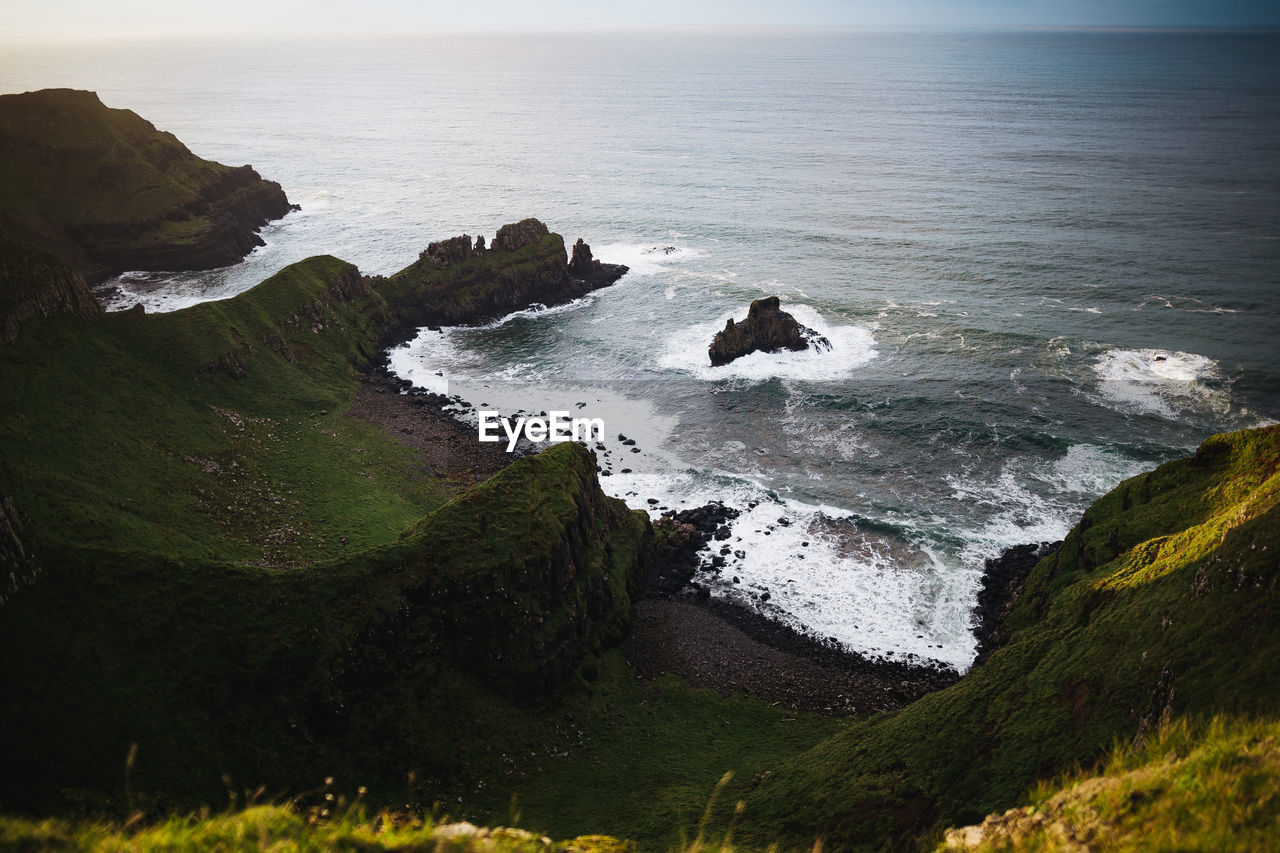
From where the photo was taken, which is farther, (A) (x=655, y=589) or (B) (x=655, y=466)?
(B) (x=655, y=466)

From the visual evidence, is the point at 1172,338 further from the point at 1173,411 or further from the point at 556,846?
the point at 556,846

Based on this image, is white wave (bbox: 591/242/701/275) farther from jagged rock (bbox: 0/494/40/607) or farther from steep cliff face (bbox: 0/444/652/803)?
jagged rock (bbox: 0/494/40/607)

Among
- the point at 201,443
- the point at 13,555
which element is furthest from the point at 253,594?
the point at 201,443

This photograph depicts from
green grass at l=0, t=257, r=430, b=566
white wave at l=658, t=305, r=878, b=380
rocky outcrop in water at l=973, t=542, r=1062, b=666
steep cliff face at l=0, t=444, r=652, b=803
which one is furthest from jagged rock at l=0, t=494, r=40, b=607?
white wave at l=658, t=305, r=878, b=380

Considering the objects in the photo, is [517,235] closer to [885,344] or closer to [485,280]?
[485,280]

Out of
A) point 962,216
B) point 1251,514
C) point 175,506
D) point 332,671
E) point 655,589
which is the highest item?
point 962,216

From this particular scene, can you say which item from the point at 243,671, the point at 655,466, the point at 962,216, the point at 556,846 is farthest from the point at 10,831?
the point at 962,216

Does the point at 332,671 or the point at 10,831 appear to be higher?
the point at 10,831
